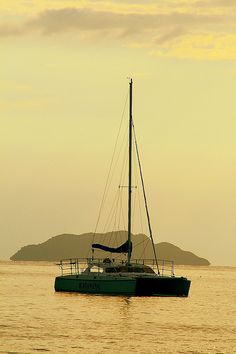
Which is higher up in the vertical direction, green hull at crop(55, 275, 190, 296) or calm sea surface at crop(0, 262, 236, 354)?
green hull at crop(55, 275, 190, 296)

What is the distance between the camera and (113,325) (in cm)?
7081

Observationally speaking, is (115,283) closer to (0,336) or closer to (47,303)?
(47,303)

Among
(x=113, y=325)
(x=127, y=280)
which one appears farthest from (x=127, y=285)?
(x=113, y=325)

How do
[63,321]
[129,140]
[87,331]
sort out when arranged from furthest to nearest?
[129,140], [63,321], [87,331]

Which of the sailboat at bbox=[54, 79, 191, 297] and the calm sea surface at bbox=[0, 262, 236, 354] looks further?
the sailboat at bbox=[54, 79, 191, 297]

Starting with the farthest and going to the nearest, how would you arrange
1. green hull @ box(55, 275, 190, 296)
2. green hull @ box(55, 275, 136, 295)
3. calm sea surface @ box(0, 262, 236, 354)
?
green hull @ box(55, 275, 136, 295) < green hull @ box(55, 275, 190, 296) < calm sea surface @ box(0, 262, 236, 354)

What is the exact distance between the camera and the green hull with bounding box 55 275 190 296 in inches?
3410

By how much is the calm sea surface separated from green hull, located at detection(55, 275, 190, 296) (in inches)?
40.5

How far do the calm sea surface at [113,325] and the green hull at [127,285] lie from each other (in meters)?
1.03

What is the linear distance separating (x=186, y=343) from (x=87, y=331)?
25.2 feet

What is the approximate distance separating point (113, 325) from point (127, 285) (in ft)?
52.9

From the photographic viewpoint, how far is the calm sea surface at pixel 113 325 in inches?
2266

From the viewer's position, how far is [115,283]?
87.2 metres

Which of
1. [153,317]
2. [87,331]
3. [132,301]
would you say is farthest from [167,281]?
[87,331]
